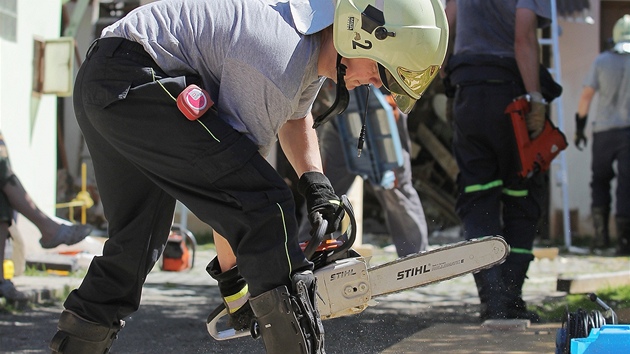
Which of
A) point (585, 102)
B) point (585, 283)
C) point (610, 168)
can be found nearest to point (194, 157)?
point (585, 283)

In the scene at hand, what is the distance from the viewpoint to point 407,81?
3092 mm

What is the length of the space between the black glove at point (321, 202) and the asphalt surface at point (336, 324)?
1.08 meters

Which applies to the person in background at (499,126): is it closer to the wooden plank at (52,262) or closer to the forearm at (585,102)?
the wooden plank at (52,262)

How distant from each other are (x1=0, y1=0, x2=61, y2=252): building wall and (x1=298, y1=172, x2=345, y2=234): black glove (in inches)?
170

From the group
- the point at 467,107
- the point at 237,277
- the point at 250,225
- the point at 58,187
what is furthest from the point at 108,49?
the point at 58,187

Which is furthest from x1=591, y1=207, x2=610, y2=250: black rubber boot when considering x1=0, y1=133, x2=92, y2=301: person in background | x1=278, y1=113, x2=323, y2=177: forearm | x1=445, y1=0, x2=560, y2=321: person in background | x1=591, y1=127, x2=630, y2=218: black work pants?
x1=278, y1=113, x2=323, y2=177: forearm

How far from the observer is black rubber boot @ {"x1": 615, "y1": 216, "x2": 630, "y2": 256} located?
9.25 meters

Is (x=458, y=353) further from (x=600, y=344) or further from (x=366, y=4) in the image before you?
(x=366, y=4)

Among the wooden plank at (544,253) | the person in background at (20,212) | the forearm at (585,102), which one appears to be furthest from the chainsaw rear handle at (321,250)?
the forearm at (585,102)

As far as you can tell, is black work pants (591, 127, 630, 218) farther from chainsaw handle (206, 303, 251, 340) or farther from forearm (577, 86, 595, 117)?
chainsaw handle (206, 303, 251, 340)

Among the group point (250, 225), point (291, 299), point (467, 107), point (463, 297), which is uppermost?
point (467, 107)

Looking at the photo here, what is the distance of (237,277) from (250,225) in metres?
0.67

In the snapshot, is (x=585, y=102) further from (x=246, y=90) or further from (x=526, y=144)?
(x=246, y=90)

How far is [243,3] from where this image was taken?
3047 mm
